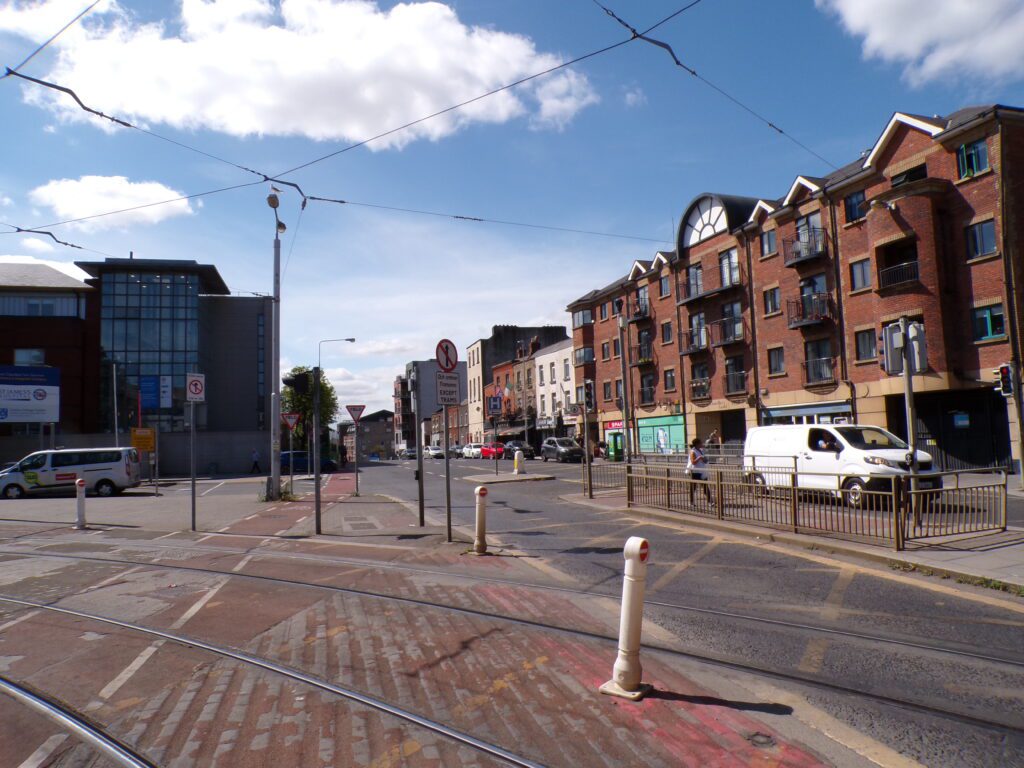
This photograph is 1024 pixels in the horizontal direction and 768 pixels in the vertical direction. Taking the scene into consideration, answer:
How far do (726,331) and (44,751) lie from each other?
36.4 m

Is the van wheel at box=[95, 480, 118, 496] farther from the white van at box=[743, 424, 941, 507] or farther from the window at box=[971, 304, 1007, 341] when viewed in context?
the window at box=[971, 304, 1007, 341]

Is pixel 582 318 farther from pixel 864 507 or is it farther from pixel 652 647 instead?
pixel 652 647

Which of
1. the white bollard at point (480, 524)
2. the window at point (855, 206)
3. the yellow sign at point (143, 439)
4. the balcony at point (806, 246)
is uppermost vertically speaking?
the window at point (855, 206)

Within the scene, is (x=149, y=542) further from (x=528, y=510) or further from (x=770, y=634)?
(x=770, y=634)

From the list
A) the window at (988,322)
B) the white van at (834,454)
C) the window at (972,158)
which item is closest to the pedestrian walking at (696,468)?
the white van at (834,454)

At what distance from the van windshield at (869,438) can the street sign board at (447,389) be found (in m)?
9.50

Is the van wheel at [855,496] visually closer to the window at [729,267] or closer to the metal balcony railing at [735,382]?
the metal balcony railing at [735,382]

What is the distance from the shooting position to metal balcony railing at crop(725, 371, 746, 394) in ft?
117

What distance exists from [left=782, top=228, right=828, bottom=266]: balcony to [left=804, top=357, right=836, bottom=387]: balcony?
4623 mm

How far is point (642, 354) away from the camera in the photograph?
4506cm

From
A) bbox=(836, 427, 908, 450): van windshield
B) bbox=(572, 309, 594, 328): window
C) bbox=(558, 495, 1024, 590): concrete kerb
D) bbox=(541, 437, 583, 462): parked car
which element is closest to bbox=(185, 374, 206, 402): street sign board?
bbox=(558, 495, 1024, 590): concrete kerb

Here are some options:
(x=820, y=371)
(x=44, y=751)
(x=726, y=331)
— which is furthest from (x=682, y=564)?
(x=726, y=331)

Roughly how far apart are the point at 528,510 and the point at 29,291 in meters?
48.9

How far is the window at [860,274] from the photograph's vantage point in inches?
1102
